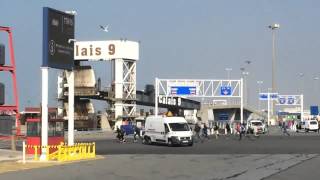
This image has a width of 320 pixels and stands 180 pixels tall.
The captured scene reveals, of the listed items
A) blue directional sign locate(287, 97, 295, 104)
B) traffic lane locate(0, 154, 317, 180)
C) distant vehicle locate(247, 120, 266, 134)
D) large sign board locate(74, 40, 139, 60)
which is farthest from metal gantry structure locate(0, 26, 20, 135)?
blue directional sign locate(287, 97, 295, 104)

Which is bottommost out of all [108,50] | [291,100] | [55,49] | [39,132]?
[39,132]

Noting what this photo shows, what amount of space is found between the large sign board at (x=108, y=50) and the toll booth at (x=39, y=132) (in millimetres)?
56568

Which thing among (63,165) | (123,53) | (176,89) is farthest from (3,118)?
(123,53)

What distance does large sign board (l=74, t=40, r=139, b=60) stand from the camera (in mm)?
90000

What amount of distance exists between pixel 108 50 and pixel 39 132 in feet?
190

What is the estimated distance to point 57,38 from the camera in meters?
31.1

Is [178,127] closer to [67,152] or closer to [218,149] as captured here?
[218,149]

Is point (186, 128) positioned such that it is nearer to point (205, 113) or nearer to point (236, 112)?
point (205, 113)

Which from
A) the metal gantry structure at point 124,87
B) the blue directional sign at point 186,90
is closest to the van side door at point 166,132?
the blue directional sign at point 186,90

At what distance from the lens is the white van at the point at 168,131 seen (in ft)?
149

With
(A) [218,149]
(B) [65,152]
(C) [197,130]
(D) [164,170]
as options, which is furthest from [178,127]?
(D) [164,170]

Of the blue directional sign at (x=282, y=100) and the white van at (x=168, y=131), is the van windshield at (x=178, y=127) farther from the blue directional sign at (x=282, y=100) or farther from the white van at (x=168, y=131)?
the blue directional sign at (x=282, y=100)

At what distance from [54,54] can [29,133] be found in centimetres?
531

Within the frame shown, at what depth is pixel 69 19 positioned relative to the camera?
32094 mm
